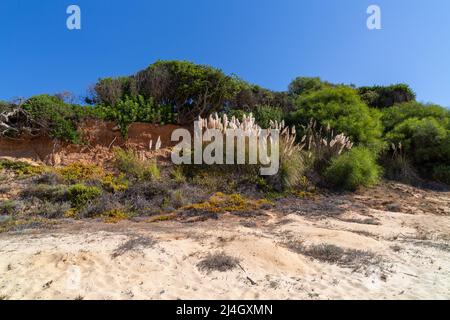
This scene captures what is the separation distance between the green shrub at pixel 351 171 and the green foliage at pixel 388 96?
752 cm

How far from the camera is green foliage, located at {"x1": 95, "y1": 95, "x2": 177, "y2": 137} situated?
12.3 m

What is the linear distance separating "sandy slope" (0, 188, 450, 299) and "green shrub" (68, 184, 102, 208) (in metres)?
1.65

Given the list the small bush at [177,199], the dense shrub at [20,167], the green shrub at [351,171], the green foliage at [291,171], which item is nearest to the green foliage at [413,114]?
the green shrub at [351,171]

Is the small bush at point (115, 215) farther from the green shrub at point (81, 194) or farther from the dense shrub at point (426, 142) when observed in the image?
the dense shrub at point (426, 142)

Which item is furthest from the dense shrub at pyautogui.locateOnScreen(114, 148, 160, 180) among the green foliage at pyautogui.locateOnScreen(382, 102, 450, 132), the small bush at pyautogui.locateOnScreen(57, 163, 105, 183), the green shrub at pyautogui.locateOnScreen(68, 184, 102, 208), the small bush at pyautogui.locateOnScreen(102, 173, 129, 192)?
the green foliage at pyautogui.locateOnScreen(382, 102, 450, 132)

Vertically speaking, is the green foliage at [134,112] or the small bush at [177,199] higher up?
the green foliage at [134,112]

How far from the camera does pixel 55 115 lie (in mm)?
11172

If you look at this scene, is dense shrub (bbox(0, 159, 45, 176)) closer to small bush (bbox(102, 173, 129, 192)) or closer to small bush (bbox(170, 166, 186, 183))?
small bush (bbox(102, 173, 129, 192))

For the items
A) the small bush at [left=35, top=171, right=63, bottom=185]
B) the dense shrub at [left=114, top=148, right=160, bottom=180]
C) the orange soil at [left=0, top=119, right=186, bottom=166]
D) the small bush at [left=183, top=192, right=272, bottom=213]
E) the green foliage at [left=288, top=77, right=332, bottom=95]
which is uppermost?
the green foliage at [left=288, top=77, right=332, bottom=95]

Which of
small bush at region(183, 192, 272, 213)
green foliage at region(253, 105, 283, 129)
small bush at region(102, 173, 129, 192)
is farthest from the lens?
green foliage at region(253, 105, 283, 129)

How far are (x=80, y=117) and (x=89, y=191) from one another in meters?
4.80

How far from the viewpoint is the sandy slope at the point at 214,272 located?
3.55 meters

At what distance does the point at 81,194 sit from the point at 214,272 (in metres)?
5.17
